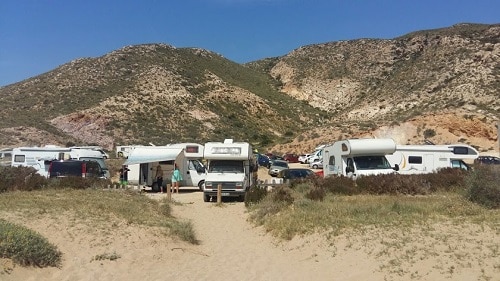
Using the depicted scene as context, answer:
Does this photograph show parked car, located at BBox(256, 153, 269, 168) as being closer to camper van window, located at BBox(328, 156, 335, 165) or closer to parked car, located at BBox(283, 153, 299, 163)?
parked car, located at BBox(283, 153, 299, 163)

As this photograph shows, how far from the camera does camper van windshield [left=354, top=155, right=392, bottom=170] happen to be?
24.5 metres

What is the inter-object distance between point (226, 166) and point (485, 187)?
40.5 feet

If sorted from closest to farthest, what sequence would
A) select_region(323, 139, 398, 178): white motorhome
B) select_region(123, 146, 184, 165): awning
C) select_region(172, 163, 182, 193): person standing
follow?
select_region(323, 139, 398, 178): white motorhome, select_region(172, 163, 182, 193): person standing, select_region(123, 146, 184, 165): awning

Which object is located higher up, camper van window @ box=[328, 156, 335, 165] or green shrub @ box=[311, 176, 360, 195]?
camper van window @ box=[328, 156, 335, 165]

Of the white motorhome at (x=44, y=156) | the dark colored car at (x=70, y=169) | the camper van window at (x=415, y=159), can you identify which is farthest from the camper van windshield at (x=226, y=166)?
the camper van window at (x=415, y=159)

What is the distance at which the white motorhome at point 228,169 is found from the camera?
2389cm

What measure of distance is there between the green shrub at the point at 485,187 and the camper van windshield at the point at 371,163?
7606 millimetres

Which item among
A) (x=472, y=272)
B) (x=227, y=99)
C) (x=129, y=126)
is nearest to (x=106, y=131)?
(x=129, y=126)

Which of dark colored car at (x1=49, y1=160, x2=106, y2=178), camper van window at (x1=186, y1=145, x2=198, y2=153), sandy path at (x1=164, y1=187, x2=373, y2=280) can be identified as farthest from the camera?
camper van window at (x1=186, y1=145, x2=198, y2=153)

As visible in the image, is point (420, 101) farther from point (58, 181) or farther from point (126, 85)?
point (58, 181)

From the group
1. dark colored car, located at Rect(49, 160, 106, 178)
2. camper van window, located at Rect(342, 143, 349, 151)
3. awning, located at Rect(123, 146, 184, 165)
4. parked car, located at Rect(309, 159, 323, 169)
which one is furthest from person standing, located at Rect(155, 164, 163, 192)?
parked car, located at Rect(309, 159, 323, 169)

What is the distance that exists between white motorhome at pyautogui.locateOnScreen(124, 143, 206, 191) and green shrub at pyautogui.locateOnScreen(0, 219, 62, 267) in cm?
1860

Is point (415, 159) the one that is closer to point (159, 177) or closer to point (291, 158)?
point (159, 177)

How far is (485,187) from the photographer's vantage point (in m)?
15.8
